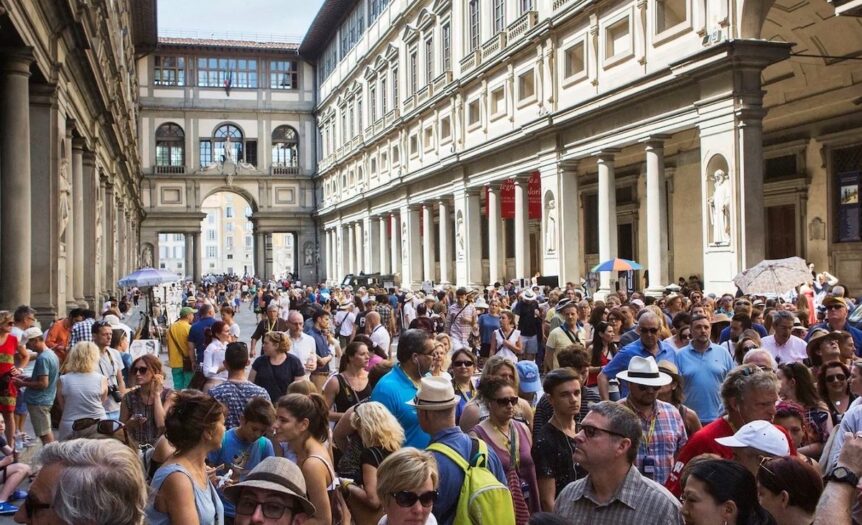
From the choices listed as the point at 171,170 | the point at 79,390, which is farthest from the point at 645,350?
the point at 171,170

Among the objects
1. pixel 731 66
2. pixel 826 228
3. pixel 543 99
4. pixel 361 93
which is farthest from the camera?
pixel 361 93

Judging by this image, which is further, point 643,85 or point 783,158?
point 783,158

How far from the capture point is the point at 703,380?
818cm

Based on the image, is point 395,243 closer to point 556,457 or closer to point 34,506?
point 556,457

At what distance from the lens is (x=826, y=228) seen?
2611 cm

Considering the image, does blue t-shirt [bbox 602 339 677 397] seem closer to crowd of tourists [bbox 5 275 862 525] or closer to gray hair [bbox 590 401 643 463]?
crowd of tourists [bbox 5 275 862 525]

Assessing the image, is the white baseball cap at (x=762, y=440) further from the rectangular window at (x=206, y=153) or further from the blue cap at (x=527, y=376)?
the rectangular window at (x=206, y=153)

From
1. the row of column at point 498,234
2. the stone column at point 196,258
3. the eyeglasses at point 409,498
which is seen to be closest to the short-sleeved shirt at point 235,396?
the eyeglasses at point 409,498

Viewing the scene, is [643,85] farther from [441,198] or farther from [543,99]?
[441,198]

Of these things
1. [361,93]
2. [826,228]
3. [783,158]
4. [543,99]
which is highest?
[361,93]

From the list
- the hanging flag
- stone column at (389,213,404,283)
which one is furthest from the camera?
the hanging flag

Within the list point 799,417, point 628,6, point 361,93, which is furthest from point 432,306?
point 361,93

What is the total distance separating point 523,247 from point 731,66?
1464 centimetres

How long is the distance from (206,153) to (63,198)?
2152 inches
